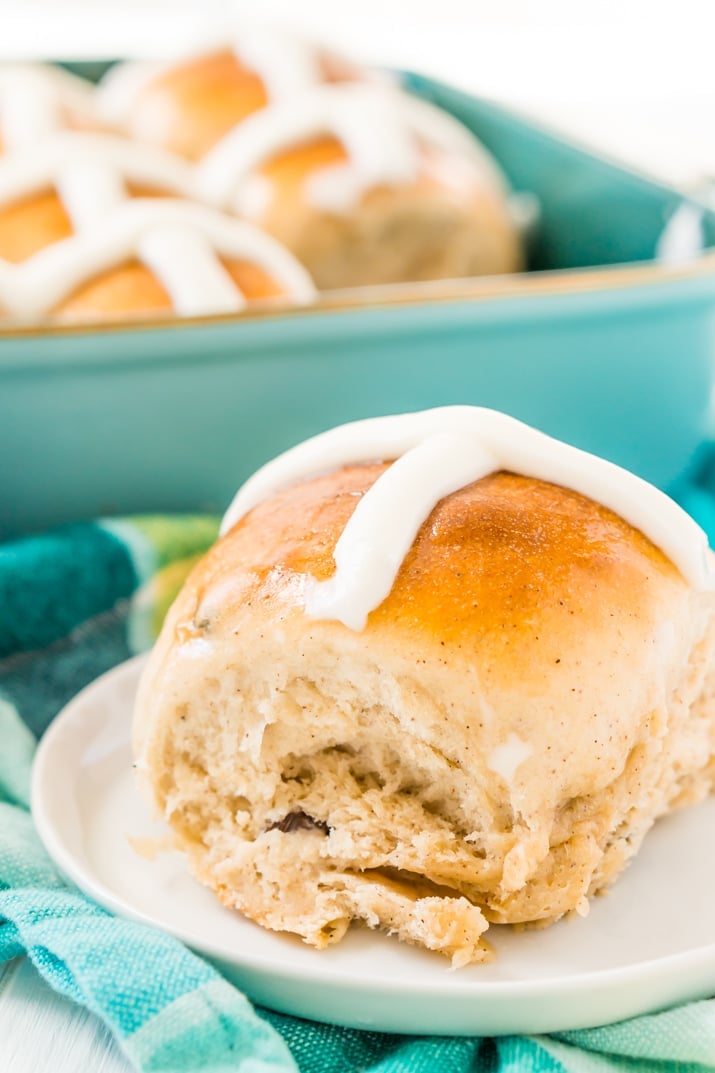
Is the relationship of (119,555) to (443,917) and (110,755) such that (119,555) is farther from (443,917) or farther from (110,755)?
(443,917)

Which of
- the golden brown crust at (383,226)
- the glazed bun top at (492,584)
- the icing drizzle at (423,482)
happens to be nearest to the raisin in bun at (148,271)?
the golden brown crust at (383,226)

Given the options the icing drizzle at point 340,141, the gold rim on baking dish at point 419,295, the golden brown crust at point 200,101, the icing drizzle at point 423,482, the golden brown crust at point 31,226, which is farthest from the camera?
the golden brown crust at point 200,101

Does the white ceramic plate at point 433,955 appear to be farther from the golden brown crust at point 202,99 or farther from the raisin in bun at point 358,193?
the golden brown crust at point 202,99

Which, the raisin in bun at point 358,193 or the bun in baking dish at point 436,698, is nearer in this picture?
the bun in baking dish at point 436,698

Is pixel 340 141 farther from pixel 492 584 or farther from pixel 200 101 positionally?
pixel 492 584

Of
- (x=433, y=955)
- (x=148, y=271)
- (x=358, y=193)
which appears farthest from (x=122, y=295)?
(x=433, y=955)

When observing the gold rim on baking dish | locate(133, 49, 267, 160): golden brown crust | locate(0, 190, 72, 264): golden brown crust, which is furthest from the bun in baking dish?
locate(133, 49, 267, 160): golden brown crust

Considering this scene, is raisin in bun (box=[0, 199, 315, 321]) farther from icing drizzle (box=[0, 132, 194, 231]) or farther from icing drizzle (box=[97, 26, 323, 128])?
icing drizzle (box=[97, 26, 323, 128])
